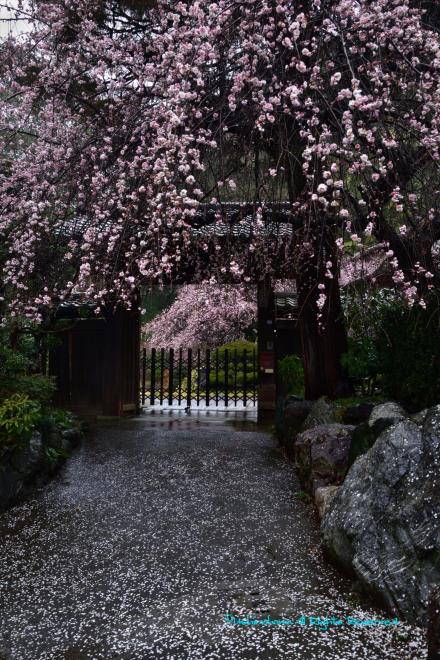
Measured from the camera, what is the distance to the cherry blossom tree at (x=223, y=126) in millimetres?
4344

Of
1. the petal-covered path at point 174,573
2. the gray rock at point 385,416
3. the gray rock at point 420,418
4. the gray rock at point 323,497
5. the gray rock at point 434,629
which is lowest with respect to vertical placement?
the petal-covered path at point 174,573

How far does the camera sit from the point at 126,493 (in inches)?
242

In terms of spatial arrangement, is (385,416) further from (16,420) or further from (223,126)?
(16,420)

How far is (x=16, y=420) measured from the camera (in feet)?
19.4

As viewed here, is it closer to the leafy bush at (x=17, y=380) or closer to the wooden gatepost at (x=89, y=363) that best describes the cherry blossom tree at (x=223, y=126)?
the leafy bush at (x=17, y=380)

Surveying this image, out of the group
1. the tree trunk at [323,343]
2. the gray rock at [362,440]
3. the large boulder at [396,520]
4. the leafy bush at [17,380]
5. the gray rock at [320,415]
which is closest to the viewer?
the large boulder at [396,520]

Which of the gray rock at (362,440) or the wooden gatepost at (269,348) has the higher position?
the wooden gatepost at (269,348)

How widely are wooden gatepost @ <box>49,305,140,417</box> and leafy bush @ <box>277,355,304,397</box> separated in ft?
11.4

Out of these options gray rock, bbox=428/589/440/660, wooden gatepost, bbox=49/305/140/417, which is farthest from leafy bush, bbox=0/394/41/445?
wooden gatepost, bbox=49/305/140/417

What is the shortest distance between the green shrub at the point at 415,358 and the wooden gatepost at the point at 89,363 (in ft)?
23.5

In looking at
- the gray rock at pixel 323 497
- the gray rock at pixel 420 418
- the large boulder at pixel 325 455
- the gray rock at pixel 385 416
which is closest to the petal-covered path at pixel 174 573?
the gray rock at pixel 323 497

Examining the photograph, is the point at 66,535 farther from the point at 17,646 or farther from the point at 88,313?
the point at 88,313

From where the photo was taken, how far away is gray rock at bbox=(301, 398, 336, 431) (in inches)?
277

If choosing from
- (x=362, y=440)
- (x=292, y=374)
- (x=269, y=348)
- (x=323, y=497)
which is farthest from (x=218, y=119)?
(x=269, y=348)
